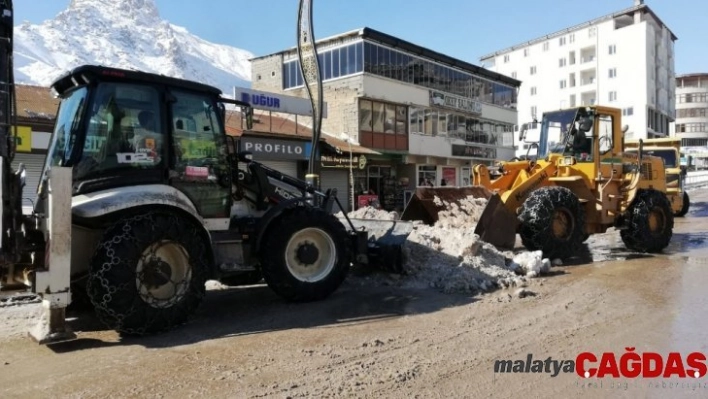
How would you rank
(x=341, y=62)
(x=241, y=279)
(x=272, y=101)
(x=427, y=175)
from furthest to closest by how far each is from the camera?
(x=427, y=175), (x=341, y=62), (x=272, y=101), (x=241, y=279)

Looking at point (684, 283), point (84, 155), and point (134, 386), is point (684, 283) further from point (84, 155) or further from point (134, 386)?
point (84, 155)

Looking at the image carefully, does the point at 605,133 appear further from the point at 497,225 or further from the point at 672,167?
the point at 672,167

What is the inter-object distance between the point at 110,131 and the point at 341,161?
21311 mm

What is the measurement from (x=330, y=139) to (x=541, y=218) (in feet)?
65.6

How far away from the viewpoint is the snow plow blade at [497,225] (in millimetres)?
9398

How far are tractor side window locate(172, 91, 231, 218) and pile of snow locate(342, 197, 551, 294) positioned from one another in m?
3.04

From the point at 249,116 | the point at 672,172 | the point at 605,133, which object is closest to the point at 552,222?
the point at 605,133

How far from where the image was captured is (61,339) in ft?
17.2

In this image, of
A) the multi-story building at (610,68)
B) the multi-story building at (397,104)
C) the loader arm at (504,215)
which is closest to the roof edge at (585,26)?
the multi-story building at (610,68)

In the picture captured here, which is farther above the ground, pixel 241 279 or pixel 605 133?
pixel 605 133

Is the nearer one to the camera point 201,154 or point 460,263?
point 201,154

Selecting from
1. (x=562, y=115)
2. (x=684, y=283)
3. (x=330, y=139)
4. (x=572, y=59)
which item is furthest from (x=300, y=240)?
(x=572, y=59)

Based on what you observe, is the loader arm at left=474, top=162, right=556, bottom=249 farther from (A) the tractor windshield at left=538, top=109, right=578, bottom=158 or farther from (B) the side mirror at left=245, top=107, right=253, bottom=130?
(B) the side mirror at left=245, top=107, right=253, bottom=130

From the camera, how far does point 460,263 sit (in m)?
8.29
